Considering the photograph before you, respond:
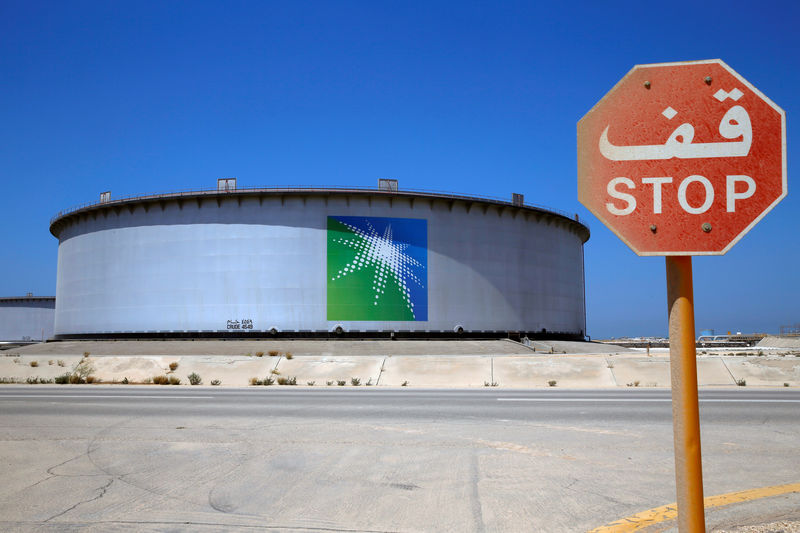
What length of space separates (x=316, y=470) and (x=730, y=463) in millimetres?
4545

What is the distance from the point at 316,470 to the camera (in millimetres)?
6832

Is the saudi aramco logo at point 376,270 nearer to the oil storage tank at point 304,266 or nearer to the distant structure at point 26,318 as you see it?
the oil storage tank at point 304,266

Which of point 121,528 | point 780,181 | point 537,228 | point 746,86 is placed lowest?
point 121,528

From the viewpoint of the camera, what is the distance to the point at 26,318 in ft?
244

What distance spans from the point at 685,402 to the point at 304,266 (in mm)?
37442

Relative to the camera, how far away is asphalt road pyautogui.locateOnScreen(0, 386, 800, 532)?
17.2 feet

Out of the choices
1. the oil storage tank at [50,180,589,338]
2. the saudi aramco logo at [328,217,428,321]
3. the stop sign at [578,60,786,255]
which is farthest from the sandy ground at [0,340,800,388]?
the saudi aramco logo at [328,217,428,321]

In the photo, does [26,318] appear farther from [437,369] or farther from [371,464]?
→ [371,464]

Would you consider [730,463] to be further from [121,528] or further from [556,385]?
[556,385]

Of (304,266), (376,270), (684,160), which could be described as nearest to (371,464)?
(684,160)

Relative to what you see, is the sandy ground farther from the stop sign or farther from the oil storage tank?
the stop sign

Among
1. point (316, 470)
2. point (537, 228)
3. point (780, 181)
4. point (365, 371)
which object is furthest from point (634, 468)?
point (537, 228)

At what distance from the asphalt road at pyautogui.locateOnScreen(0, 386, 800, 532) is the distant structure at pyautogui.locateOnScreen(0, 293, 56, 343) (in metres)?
70.2

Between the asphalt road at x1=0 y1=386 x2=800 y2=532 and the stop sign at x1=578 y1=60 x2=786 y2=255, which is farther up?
the stop sign at x1=578 y1=60 x2=786 y2=255
